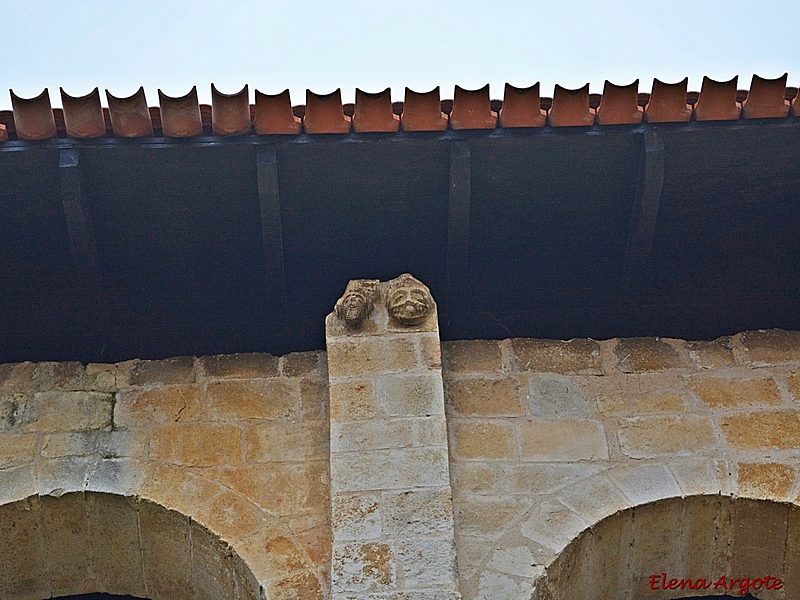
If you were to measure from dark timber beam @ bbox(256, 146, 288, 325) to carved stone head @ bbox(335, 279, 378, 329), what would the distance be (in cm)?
38

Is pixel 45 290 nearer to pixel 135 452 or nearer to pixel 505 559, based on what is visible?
pixel 135 452

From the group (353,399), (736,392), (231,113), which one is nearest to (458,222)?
(353,399)

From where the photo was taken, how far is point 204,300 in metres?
5.42

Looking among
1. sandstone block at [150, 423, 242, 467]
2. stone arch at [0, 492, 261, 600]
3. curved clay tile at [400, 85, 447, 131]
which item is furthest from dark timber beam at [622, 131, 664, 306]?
stone arch at [0, 492, 261, 600]

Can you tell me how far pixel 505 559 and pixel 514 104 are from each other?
6.18 ft

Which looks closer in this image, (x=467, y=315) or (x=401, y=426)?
(x=401, y=426)

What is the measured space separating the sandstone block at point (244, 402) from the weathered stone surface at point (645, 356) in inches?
62.0

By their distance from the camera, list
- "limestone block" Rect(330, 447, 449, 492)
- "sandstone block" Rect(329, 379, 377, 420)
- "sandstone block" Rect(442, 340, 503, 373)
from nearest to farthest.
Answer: "limestone block" Rect(330, 447, 449, 492) < "sandstone block" Rect(329, 379, 377, 420) < "sandstone block" Rect(442, 340, 503, 373)

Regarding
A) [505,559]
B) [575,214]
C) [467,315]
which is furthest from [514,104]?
[505,559]

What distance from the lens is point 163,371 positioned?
211 inches

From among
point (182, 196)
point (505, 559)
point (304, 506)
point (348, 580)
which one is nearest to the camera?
point (348, 580)

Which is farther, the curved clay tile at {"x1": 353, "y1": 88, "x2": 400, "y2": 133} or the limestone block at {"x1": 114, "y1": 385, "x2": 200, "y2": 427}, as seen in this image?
the limestone block at {"x1": 114, "y1": 385, "x2": 200, "y2": 427}

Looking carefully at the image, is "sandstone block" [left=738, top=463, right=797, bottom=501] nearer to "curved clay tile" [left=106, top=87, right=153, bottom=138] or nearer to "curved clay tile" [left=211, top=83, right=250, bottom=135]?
"curved clay tile" [left=211, top=83, right=250, bottom=135]

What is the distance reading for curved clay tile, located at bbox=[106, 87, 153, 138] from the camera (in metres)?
4.63
